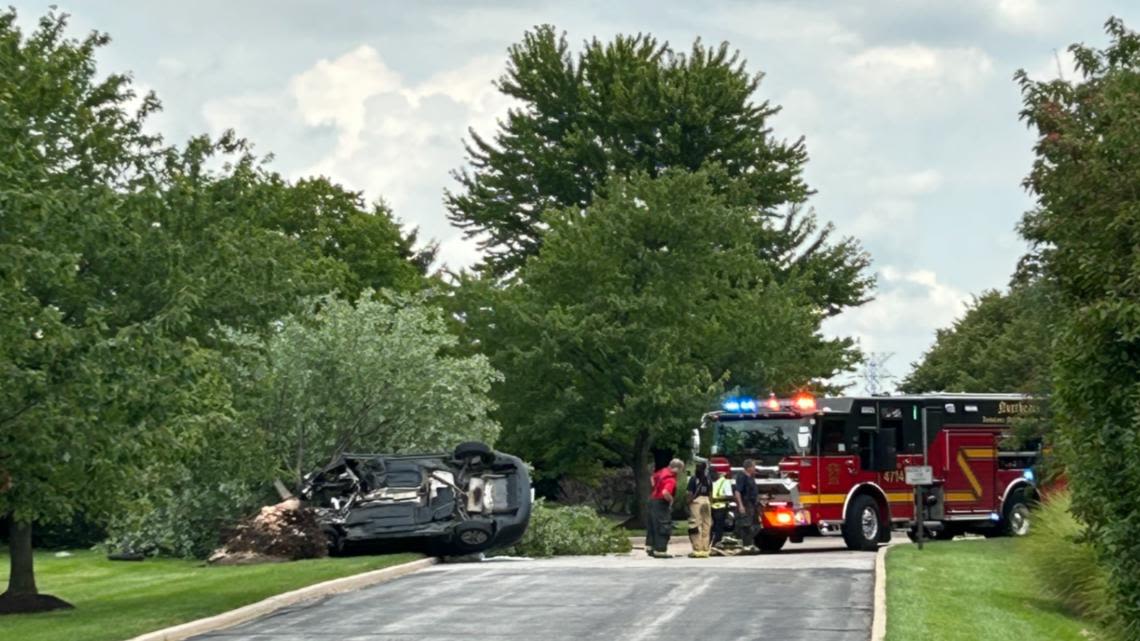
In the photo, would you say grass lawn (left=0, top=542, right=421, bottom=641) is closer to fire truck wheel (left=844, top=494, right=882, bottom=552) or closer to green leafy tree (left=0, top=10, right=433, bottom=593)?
green leafy tree (left=0, top=10, right=433, bottom=593)

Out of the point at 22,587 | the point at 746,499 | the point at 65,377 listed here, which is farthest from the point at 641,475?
the point at 65,377

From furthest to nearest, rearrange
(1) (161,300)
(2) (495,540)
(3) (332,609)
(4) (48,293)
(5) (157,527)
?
(5) (157,527)
(2) (495,540)
(1) (161,300)
(4) (48,293)
(3) (332,609)

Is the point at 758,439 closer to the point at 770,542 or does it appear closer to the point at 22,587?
the point at 770,542

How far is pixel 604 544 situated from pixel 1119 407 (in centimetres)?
2222

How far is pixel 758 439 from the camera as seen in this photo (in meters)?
33.6

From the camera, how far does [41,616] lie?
21.8m

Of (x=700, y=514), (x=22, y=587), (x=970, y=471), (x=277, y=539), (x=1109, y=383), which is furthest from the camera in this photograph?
(x=970, y=471)

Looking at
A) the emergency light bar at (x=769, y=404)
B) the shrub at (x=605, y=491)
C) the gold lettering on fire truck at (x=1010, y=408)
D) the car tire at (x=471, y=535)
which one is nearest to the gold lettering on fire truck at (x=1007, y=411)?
the gold lettering on fire truck at (x=1010, y=408)

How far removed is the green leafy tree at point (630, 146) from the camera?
219 feet

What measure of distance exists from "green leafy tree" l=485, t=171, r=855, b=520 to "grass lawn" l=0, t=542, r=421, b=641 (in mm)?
14765

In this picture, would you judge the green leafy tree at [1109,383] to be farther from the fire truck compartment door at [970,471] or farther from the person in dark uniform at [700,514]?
the fire truck compartment door at [970,471]

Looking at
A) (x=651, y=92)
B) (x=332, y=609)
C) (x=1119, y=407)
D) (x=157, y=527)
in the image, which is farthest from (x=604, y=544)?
(x=651, y=92)

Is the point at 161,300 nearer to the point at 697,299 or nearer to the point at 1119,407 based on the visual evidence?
the point at 1119,407

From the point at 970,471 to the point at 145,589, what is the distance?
16.9 metres
